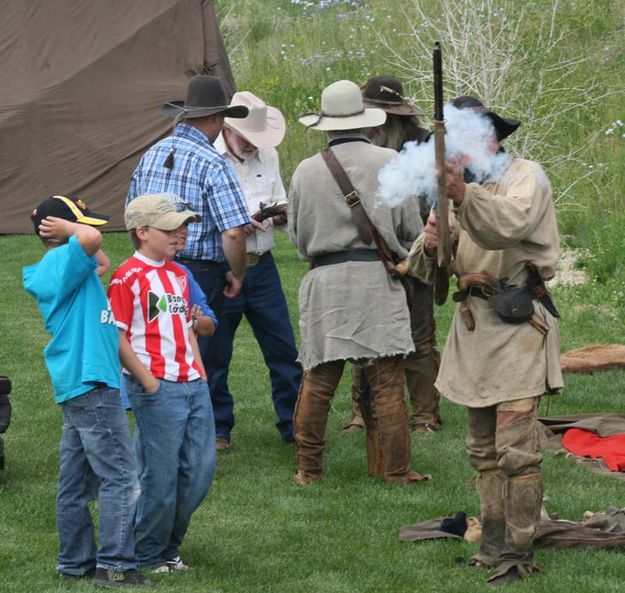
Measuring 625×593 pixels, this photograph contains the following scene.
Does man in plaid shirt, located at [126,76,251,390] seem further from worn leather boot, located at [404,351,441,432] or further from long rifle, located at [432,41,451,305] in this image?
long rifle, located at [432,41,451,305]

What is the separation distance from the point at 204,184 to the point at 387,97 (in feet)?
5.02

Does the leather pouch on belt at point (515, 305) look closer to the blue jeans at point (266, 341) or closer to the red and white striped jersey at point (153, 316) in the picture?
the red and white striped jersey at point (153, 316)

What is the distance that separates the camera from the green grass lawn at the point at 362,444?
5.51 meters

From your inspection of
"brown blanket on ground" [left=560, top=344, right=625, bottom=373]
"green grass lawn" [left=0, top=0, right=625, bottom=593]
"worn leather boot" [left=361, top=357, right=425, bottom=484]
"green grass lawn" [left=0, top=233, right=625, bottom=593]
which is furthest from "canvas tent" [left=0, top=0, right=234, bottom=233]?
"worn leather boot" [left=361, top=357, right=425, bottom=484]

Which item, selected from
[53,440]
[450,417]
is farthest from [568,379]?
[53,440]

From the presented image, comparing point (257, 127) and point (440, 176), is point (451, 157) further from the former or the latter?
point (257, 127)

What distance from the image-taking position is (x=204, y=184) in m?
6.88

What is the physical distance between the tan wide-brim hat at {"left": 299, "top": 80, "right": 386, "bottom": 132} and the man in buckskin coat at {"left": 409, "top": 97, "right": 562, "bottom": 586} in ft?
4.75

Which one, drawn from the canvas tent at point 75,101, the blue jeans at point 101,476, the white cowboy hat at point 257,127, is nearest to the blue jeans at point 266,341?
the white cowboy hat at point 257,127

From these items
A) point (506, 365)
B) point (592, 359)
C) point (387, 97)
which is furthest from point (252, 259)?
point (592, 359)

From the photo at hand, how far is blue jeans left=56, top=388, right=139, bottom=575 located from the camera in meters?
5.02

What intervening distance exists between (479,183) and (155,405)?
1575mm

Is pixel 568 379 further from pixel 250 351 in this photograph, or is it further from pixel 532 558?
pixel 532 558

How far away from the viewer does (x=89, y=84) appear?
15.2m
